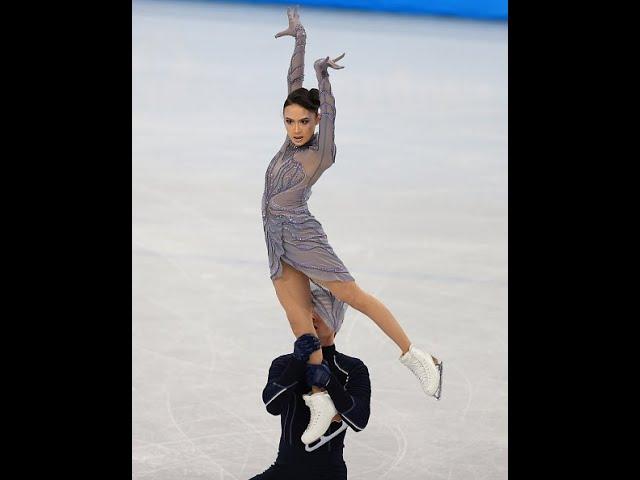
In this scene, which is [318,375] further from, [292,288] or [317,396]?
[292,288]

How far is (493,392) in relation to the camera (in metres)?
7.12

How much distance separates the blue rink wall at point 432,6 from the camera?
2203cm

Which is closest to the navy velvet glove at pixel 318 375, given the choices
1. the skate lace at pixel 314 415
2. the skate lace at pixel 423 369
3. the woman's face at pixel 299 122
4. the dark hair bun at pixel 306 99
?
the skate lace at pixel 314 415

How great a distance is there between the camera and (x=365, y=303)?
17.0 feet

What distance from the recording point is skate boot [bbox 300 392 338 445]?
5289mm

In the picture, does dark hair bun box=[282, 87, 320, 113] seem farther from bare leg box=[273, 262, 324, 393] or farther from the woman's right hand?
bare leg box=[273, 262, 324, 393]

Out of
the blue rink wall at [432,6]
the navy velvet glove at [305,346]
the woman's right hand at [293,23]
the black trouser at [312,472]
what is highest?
the blue rink wall at [432,6]

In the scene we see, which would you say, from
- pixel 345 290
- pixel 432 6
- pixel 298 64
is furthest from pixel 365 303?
pixel 432 6

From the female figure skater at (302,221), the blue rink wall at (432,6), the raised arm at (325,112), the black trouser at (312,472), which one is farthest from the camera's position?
the blue rink wall at (432,6)

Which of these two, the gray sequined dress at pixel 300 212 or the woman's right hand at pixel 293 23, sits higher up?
the woman's right hand at pixel 293 23

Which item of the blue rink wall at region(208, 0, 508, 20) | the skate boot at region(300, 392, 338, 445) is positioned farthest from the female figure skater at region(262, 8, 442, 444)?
the blue rink wall at region(208, 0, 508, 20)

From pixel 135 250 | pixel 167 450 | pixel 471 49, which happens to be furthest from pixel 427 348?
pixel 471 49

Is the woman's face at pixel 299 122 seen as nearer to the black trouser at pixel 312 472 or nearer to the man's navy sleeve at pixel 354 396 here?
the man's navy sleeve at pixel 354 396

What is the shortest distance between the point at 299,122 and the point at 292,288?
68cm
